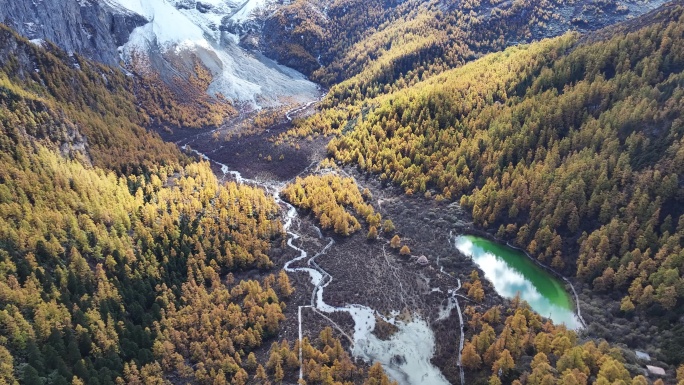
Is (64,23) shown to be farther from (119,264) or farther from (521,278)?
(521,278)

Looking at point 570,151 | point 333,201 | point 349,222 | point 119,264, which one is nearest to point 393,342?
point 349,222

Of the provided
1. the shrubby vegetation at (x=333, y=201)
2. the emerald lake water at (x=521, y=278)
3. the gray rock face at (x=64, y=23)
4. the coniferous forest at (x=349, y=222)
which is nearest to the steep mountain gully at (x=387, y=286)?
the coniferous forest at (x=349, y=222)

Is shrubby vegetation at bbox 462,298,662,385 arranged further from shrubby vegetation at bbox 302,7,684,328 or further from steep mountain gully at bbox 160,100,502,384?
shrubby vegetation at bbox 302,7,684,328

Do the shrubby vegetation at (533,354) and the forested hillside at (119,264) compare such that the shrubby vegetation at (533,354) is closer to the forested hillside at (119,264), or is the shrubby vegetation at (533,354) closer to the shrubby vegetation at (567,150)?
the shrubby vegetation at (567,150)

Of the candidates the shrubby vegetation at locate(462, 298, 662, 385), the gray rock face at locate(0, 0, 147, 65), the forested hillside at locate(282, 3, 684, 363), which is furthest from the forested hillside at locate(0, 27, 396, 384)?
the forested hillside at locate(282, 3, 684, 363)

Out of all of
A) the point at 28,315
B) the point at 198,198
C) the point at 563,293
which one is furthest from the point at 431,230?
the point at 28,315

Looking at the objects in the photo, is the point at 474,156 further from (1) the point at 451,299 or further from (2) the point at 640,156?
→ (1) the point at 451,299
